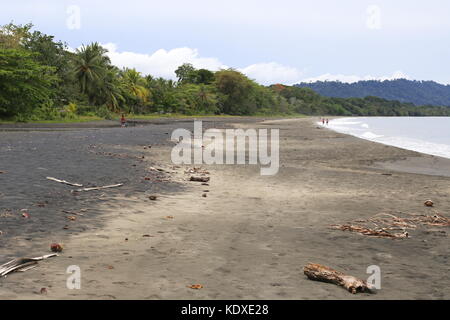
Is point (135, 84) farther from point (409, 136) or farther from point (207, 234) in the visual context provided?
point (207, 234)

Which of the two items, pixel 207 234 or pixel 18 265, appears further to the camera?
pixel 207 234

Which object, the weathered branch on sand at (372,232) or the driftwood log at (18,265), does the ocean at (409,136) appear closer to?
the weathered branch on sand at (372,232)

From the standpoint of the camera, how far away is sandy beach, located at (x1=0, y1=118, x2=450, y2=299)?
15.8ft

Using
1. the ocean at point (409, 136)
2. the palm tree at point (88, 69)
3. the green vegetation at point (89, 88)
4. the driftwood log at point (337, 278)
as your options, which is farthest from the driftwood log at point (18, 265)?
the palm tree at point (88, 69)

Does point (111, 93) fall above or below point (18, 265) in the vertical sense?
above

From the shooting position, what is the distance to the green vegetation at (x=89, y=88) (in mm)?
37688

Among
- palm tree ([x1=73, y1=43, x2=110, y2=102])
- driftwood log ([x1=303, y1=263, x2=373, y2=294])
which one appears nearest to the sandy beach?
driftwood log ([x1=303, y1=263, x2=373, y2=294])

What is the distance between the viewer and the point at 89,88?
59.8 m

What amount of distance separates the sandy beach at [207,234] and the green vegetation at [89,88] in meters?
26.7

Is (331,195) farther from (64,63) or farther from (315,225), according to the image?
(64,63)

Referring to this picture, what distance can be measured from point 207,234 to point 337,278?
8.86 feet

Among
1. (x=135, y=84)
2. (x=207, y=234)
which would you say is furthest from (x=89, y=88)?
(x=207, y=234)
